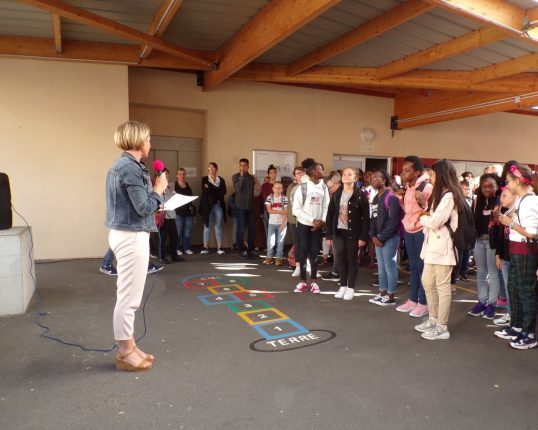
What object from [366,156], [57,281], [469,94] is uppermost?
[469,94]

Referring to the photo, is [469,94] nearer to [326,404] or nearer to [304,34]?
[304,34]

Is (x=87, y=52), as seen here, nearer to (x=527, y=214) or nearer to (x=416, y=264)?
(x=416, y=264)

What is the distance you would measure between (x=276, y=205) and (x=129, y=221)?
15.1 feet

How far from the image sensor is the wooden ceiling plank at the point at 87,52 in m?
6.31

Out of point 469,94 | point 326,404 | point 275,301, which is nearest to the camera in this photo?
point 326,404

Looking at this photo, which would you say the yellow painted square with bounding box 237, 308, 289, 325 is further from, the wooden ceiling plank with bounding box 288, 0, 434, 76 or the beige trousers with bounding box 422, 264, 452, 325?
the wooden ceiling plank with bounding box 288, 0, 434, 76

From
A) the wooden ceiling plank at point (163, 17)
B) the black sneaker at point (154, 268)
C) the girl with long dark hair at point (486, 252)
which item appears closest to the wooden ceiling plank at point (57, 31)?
the wooden ceiling plank at point (163, 17)

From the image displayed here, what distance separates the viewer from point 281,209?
Result: 7.07 m

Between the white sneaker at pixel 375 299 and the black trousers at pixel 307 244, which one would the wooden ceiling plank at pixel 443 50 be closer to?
the black trousers at pixel 307 244

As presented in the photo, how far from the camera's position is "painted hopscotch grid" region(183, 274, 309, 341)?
367 cm

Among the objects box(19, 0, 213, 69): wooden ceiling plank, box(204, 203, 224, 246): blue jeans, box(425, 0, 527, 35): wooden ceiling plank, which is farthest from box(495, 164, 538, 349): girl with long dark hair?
box(204, 203, 224, 246): blue jeans

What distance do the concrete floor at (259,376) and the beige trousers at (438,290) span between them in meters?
0.25

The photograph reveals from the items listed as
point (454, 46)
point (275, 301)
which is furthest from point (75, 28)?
Answer: point (454, 46)

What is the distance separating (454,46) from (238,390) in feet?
19.0
